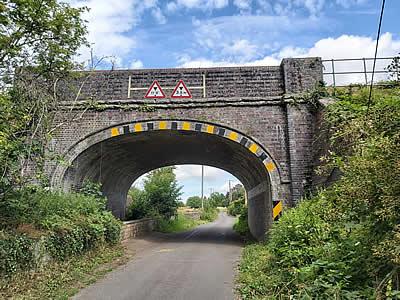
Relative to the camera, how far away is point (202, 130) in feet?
36.7

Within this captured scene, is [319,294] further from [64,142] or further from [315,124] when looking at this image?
[64,142]

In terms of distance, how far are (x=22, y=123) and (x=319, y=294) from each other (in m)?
6.26

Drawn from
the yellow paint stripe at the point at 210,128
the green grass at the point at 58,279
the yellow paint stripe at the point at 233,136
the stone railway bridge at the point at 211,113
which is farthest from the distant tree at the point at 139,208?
the green grass at the point at 58,279

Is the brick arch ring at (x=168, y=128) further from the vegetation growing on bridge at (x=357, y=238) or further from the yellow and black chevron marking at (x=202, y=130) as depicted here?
the vegetation growing on bridge at (x=357, y=238)

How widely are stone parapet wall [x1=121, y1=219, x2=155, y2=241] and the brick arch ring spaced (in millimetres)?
3902

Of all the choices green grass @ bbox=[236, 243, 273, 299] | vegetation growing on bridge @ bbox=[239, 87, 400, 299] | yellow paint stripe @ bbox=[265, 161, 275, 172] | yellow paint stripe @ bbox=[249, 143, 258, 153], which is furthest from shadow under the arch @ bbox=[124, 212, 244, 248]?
vegetation growing on bridge @ bbox=[239, 87, 400, 299]

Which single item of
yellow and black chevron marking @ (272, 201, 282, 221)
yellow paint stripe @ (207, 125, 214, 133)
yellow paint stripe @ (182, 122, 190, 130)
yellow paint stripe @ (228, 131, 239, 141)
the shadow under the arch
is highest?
yellow paint stripe @ (182, 122, 190, 130)

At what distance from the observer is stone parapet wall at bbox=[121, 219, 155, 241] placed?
14453mm

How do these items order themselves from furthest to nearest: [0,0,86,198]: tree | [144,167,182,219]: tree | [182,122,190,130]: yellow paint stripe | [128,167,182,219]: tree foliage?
1. [144,167,182,219]: tree
2. [128,167,182,219]: tree foliage
3. [182,122,190,130]: yellow paint stripe
4. [0,0,86,198]: tree

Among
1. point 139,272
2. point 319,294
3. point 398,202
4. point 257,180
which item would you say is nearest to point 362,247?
point 319,294

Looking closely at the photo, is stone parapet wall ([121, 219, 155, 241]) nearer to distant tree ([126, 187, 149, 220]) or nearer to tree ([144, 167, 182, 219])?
distant tree ([126, 187, 149, 220])

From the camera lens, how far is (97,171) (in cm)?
1348

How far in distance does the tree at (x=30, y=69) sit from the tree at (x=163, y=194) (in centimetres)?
1347

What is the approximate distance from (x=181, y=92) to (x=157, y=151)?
442 cm
